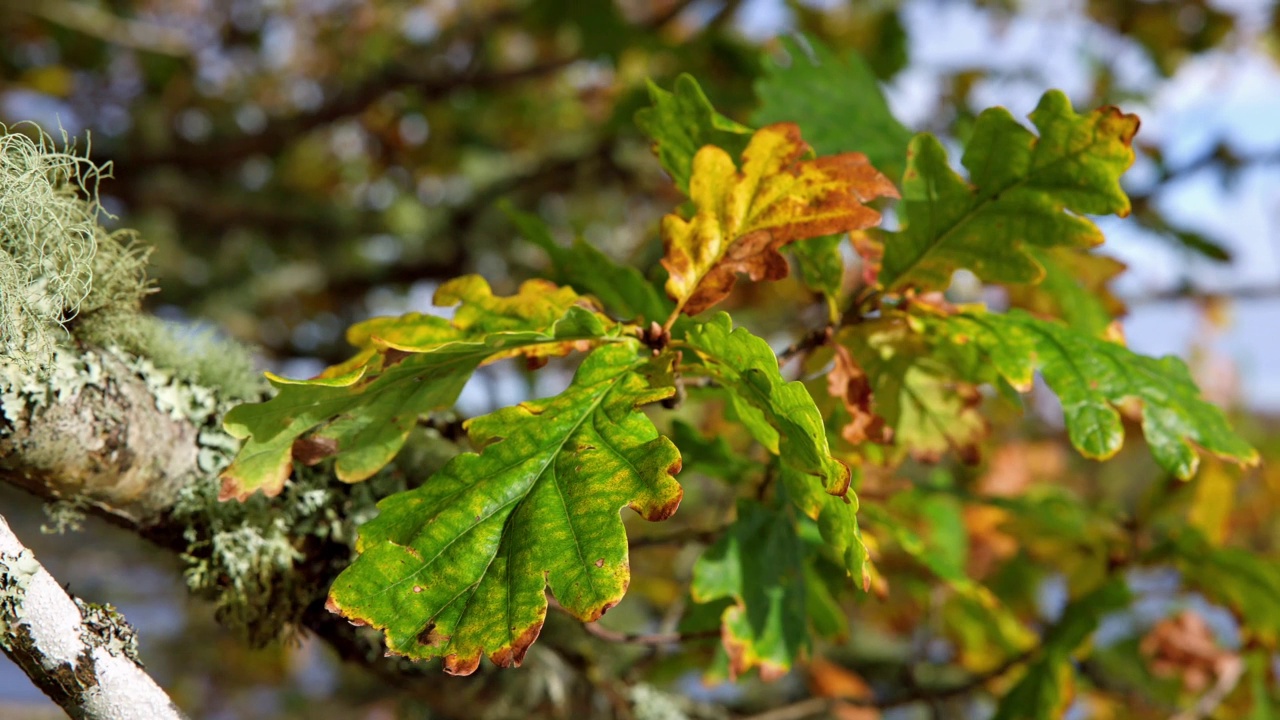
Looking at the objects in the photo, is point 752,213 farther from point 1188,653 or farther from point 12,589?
point 1188,653

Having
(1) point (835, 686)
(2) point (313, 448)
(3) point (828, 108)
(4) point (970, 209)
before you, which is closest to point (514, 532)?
(2) point (313, 448)

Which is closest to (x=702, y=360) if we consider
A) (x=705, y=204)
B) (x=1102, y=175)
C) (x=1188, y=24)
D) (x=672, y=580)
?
(x=705, y=204)

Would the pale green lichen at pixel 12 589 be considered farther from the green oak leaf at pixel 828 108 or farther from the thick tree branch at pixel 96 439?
the green oak leaf at pixel 828 108

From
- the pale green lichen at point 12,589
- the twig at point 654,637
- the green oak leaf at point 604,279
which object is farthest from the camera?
the twig at point 654,637

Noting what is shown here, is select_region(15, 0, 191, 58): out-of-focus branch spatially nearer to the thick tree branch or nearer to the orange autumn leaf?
the thick tree branch

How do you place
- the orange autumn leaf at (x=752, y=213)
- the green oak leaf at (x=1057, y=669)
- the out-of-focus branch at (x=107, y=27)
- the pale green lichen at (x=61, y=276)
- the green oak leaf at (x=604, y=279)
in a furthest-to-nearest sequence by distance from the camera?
the out-of-focus branch at (x=107, y=27) < the green oak leaf at (x=1057, y=669) < the green oak leaf at (x=604, y=279) < the orange autumn leaf at (x=752, y=213) < the pale green lichen at (x=61, y=276)

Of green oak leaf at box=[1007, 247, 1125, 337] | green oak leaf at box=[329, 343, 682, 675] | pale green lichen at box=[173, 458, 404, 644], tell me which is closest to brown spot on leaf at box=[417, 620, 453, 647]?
green oak leaf at box=[329, 343, 682, 675]

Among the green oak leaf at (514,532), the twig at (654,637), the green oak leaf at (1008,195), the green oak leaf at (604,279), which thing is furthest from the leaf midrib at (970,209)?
the twig at (654,637)
